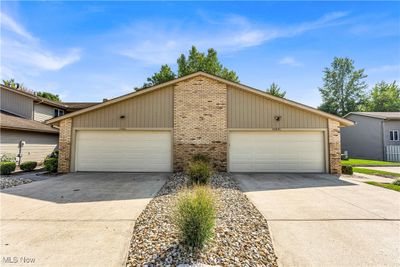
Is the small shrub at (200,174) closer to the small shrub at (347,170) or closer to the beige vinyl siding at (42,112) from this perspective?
the small shrub at (347,170)

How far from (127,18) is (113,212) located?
8.00 meters

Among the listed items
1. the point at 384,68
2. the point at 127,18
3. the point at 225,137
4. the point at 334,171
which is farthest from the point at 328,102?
the point at 127,18

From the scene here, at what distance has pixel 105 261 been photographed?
2.71 meters

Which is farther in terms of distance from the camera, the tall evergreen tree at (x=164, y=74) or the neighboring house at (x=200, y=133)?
the tall evergreen tree at (x=164, y=74)

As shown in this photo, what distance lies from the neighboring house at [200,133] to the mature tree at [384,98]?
33750mm

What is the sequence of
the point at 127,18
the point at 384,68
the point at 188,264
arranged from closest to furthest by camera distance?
the point at 188,264
the point at 127,18
the point at 384,68

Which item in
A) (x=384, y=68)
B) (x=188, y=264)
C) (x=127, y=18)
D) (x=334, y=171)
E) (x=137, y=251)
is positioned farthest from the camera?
(x=384, y=68)

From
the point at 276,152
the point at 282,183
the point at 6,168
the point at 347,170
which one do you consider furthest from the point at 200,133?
the point at 6,168

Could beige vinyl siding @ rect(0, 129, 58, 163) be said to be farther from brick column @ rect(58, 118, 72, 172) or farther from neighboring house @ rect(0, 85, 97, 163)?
brick column @ rect(58, 118, 72, 172)

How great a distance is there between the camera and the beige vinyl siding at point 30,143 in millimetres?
11188

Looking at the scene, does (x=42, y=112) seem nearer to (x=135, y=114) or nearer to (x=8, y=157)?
(x=8, y=157)

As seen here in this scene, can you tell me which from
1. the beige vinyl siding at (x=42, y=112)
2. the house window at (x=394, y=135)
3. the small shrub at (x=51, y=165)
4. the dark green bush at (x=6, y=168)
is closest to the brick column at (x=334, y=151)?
the house window at (x=394, y=135)

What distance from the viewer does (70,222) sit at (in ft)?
13.0

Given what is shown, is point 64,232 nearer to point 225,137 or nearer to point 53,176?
point 53,176
